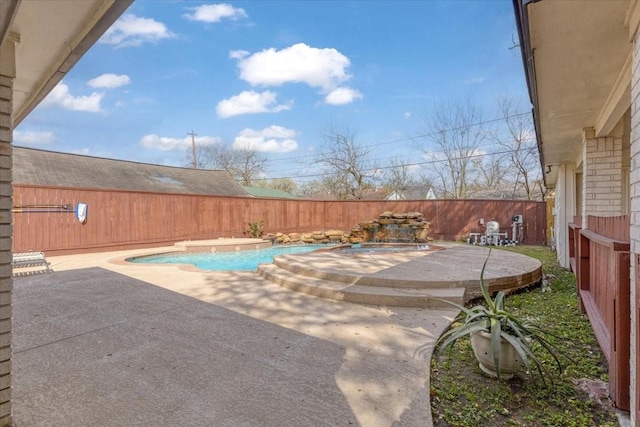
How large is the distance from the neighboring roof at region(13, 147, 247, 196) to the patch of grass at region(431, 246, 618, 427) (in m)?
13.8

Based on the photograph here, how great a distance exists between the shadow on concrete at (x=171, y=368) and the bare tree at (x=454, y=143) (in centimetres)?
1980

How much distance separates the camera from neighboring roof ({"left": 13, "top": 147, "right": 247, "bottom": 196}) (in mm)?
13367

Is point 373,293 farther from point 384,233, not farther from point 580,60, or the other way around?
point 384,233

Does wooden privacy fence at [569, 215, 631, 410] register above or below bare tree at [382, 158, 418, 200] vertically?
below

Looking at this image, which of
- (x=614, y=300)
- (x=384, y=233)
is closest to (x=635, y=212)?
(x=614, y=300)

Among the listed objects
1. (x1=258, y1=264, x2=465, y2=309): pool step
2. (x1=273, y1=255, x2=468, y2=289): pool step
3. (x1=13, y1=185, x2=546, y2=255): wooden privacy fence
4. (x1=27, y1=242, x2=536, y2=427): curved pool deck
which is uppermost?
(x1=13, y1=185, x2=546, y2=255): wooden privacy fence

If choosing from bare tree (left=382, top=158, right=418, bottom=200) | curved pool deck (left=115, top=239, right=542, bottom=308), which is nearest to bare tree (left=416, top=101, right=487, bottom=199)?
bare tree (left=382, top=158, right=418, bottom=200)

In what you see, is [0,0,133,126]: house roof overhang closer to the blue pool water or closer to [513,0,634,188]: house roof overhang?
[513,0,634,188]: house roof overhang

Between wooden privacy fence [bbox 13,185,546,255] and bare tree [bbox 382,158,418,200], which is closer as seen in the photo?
wooden privacy fence [bbox 13,185,546,255]

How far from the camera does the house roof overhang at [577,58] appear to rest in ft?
6.86

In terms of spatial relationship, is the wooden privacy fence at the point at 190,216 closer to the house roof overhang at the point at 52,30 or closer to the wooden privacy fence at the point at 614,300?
the house roof overhang at the point at 52,30

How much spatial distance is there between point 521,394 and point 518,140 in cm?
1976

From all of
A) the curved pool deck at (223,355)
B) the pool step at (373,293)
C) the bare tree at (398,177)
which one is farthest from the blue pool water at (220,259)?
the bare tree at (398,177)

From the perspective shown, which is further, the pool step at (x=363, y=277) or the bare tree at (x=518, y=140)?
the bare tree at (x=518, y=140)
